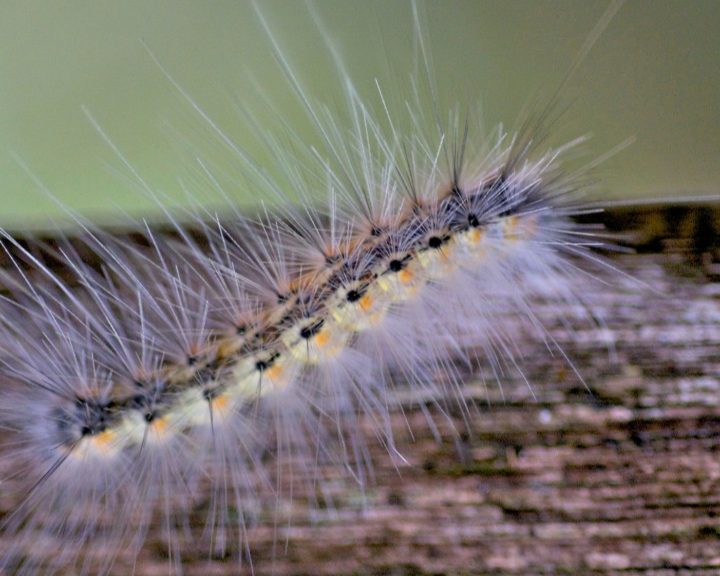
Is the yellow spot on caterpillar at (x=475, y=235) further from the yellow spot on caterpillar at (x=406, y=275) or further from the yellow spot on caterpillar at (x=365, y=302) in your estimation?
the yellow spot on caterpillar at (x=365, y=302)

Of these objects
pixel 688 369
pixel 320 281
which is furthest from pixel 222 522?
pixel 688 369

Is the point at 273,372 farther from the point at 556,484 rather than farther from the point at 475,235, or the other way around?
the point at 556,484

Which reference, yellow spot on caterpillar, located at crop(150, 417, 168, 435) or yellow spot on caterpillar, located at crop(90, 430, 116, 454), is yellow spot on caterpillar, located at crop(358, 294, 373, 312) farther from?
yellow spot on caterpillar, located at crop(90, 430, 116, 454)

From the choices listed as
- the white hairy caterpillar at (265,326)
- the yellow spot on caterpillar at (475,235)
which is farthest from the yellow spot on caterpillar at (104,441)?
the yellow spot on caterpillar at (475,235)

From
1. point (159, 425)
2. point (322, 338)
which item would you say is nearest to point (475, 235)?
point (322, 338)

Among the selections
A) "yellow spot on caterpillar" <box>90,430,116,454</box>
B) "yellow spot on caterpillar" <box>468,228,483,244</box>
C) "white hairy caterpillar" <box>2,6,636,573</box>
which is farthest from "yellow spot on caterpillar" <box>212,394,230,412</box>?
"yellow spot on caterpillar" <box>468,228,483,244</box>
